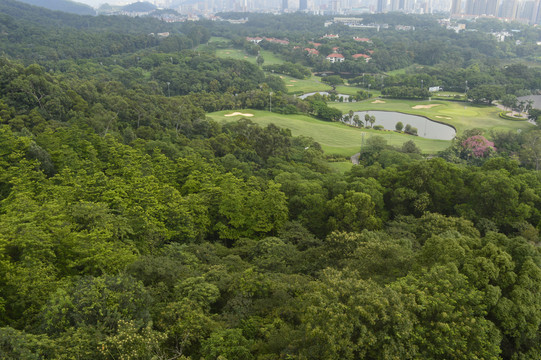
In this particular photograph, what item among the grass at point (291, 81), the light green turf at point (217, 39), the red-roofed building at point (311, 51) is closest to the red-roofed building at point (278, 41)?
the grass at point (291, 81)

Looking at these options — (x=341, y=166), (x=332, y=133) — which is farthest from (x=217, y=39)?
(x=341, y=166)

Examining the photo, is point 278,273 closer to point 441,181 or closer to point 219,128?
point 441,181

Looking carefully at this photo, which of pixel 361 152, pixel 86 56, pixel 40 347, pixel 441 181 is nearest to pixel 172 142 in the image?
pixel 361 152

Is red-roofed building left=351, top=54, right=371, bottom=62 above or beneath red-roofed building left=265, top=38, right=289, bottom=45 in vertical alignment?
beneath

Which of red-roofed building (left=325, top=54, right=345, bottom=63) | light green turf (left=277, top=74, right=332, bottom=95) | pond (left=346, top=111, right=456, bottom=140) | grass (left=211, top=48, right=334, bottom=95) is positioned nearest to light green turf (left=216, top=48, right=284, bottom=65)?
grass (left=211, top=48, right=334, bottom=95)

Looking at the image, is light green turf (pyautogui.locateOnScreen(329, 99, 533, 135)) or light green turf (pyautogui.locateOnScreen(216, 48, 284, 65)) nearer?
light green turf (pyautogui.locateOnScreen(329, 99, 533, 135))

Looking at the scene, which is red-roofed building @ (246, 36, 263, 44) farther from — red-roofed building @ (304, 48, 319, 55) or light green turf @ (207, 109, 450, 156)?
light green turf @ (207, 109, 450, 156)

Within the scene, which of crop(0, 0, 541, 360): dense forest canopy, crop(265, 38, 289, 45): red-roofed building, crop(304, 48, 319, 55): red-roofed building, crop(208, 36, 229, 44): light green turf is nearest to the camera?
crop(0, 0, 541, 360): dense forest canopy
